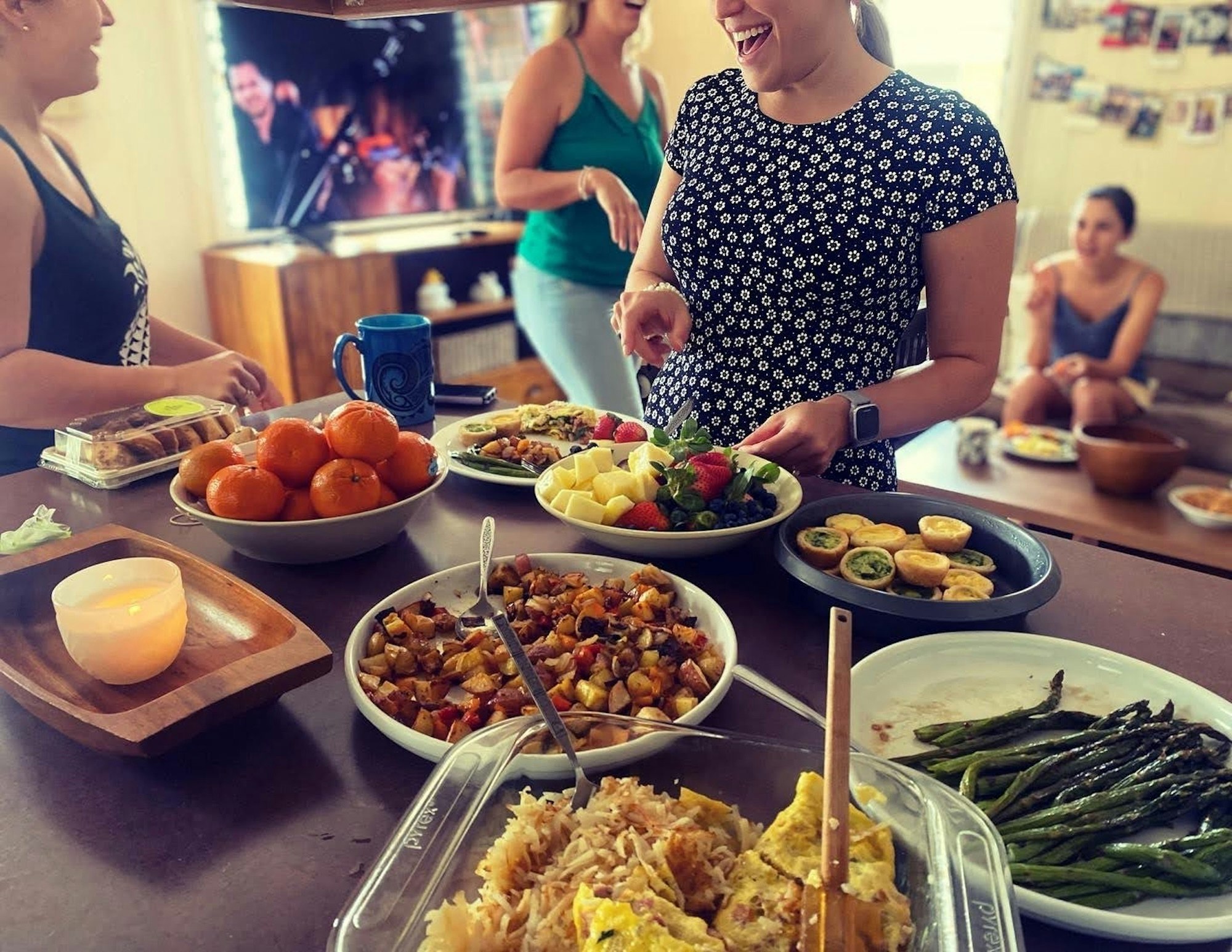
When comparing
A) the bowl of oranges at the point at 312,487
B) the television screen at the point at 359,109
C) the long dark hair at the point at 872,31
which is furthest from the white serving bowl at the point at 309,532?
the television screen at the point at 359,109

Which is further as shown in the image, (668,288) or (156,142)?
(156,142)

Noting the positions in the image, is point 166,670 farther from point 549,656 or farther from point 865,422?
point 865,422

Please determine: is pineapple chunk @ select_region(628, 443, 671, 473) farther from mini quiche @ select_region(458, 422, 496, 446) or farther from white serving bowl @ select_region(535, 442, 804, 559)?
mini quiche @ select_region(458, 422, 496, 446)

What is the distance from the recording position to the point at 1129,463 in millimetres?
2705

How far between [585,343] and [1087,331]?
8.66ft

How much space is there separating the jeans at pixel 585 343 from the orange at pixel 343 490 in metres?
1.37

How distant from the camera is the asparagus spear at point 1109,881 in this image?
0.62 m

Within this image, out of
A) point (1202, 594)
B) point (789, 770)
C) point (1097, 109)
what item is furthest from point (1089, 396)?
point (789, 770)

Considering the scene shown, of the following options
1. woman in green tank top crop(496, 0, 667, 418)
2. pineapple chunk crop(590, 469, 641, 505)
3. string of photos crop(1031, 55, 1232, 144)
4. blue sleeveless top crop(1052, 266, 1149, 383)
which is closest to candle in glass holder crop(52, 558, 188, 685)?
pineapple chunk crop(590, 469, 641, 505)

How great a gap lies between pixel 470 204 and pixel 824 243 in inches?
145

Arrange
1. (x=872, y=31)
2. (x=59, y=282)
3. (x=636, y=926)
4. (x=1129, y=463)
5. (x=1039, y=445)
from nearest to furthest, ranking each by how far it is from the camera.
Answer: (x=636, y=926), (x=872, y=31), (x=59, y=282), (x=1129, y=463), (x=1039, y=445)

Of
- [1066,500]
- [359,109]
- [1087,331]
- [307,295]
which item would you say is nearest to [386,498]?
[1066,500]

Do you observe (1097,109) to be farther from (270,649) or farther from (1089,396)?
(270,649)

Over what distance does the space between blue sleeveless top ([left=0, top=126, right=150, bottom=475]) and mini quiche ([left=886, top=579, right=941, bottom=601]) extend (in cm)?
144
